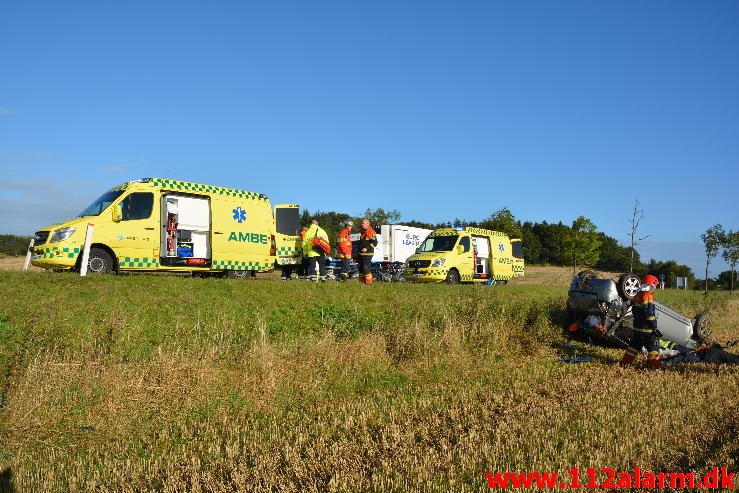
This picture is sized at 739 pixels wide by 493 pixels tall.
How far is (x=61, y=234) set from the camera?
11.7m

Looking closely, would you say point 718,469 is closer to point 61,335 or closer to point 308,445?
point 308,445

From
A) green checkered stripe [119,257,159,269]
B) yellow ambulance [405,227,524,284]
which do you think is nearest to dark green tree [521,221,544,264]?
yellow ambulance [405,227,524,284]

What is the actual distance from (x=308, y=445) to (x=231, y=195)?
36.3 feet

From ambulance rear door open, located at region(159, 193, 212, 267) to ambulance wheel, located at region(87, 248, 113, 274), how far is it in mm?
1311

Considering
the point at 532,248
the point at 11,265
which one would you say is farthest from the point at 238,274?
the point at 532,248

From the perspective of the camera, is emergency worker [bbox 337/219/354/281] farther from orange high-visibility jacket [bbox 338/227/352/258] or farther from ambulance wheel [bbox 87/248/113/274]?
ambulance wheel [bbox 87/248/113/274]

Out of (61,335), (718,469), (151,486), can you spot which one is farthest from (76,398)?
(718,469)

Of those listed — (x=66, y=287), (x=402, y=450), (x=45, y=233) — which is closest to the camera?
(x=402, y=450)

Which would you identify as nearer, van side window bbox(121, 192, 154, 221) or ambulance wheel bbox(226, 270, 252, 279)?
van side window bbox(121, 192, 154, 221)

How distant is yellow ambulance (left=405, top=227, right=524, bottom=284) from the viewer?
1925cm

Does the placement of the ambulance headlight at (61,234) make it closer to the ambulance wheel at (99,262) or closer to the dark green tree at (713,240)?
the ambulance wheel at (99,262)

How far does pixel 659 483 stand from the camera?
3996 mm

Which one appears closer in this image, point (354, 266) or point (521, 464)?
point (521, 464)

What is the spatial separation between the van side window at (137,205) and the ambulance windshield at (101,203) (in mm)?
283
